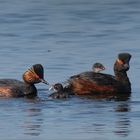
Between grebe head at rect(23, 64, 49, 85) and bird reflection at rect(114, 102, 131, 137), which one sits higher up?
grebe head at rect(23, 64, 49, 85)

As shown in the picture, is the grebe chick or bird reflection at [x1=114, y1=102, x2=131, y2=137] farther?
the grebe chick

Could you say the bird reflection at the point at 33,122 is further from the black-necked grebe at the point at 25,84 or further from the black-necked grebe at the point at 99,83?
the black-necked grebe at the point at 99,83

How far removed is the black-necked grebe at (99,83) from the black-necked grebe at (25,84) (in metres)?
0.65

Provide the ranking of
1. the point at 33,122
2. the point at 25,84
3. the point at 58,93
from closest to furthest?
the point at 33,122
the point at 58,93
the point at 25,84

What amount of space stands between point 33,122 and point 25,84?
4035 mm

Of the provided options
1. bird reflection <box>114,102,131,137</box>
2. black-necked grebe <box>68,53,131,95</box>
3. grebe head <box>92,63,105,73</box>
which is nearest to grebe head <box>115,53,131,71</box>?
black-necked grebe <box>68,53,131,95</box>

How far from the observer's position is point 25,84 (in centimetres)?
2197

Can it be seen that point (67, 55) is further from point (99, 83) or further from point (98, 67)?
point (99, 83)

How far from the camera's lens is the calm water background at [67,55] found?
56.9ft

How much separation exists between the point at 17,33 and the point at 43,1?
7025 mm

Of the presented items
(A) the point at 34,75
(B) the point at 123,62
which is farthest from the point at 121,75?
(A) the point at 34,75

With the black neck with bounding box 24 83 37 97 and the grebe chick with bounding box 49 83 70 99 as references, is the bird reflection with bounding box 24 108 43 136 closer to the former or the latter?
the grebe chick with bounding box 49 83 70 99

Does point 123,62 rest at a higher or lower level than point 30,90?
higher

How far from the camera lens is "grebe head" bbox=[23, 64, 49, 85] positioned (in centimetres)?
2189
